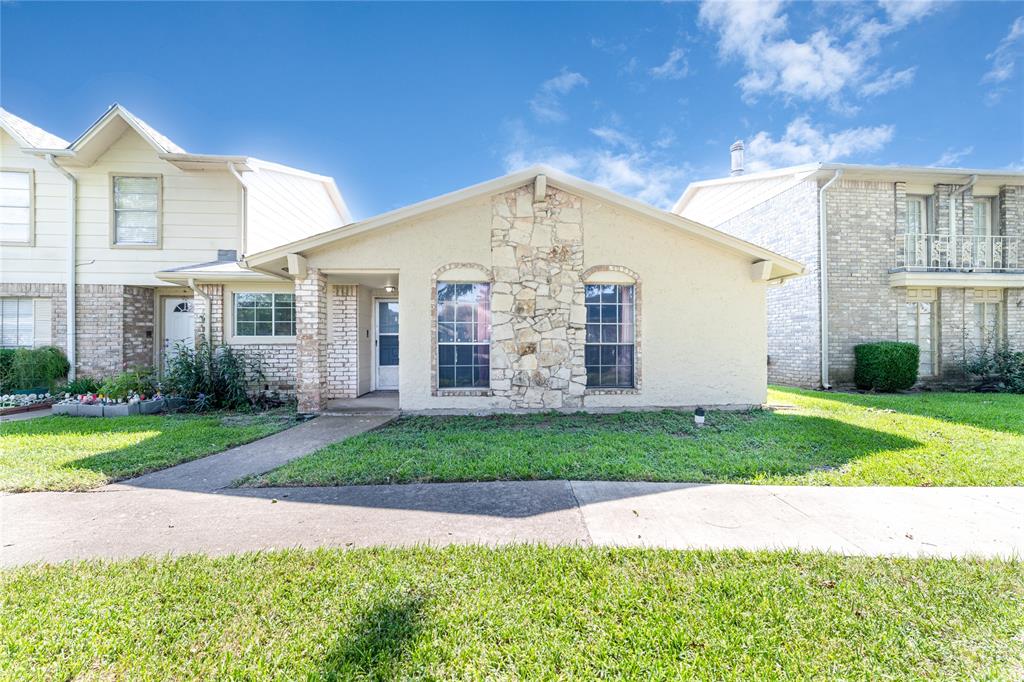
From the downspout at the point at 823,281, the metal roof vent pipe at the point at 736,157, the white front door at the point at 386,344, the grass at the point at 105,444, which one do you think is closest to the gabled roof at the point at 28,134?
the grass at the point at 105,444

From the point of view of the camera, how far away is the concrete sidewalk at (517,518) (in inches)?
123

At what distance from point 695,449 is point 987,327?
13527 millimetres

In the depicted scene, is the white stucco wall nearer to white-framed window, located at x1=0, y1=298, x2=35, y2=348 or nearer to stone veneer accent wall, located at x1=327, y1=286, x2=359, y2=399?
stone veneer accent wall, located at x1=327, y1=286, x2=359, y2=399

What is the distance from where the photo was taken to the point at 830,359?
1127cm

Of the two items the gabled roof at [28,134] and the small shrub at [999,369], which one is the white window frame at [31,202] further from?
the small shrub at [999,369]

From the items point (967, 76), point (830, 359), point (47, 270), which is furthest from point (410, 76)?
point (967, 76)

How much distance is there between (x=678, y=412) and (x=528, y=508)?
536cm

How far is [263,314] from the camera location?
9672 mm

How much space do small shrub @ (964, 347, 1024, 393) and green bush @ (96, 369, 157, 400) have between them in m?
21.6

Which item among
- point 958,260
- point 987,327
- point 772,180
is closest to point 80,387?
point 772,180

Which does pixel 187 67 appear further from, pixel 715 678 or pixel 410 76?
pixel 715 678

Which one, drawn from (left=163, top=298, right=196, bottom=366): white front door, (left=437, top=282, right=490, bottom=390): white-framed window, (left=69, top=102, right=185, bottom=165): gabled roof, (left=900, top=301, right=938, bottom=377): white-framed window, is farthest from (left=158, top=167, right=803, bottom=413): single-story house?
(left=900, top=301, right=938, bottom=377): white-framed window

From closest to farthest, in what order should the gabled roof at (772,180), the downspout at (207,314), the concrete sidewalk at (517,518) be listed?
the concrete sidewalk at (517,518) < the downspout at (207,314) < the gabled roof at (772,180)

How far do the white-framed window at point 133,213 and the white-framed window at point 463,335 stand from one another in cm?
850
